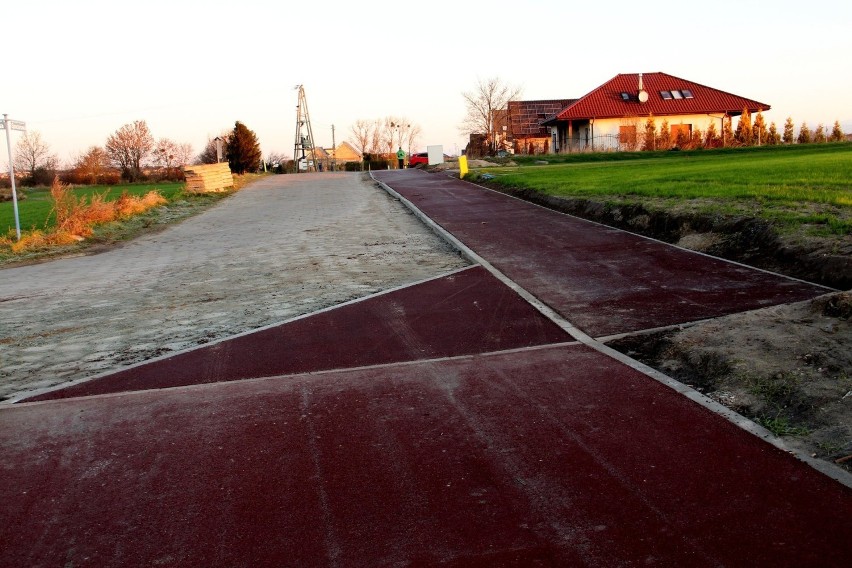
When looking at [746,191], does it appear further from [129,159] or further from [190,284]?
[129,159]

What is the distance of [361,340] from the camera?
25.8 ft

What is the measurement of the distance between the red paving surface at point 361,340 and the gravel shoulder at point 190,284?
57 centimetres

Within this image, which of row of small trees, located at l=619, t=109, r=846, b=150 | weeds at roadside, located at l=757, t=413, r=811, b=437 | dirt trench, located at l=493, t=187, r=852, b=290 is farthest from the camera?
row of small trees, located at l=619, t=109, r=846, b=150

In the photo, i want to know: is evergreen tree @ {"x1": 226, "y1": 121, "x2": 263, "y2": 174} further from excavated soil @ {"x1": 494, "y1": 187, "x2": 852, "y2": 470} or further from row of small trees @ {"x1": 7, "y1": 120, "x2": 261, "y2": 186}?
excavated soil @ {"x1": 494, "y1": 187, "x2": 852, "y2": 470}

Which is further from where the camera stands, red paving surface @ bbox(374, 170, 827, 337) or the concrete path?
red paving surface @ bbox(374, 170, 827, 337)

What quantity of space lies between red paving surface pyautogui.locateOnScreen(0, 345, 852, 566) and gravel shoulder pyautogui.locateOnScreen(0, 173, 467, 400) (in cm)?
214

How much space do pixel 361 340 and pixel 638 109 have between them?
49.6m

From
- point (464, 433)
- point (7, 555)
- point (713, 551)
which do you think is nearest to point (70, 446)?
point (7, 555)

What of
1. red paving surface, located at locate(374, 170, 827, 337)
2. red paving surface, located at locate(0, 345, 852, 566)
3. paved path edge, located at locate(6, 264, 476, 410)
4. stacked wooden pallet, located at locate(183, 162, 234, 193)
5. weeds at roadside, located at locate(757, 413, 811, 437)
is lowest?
red paving surface, located at locate(0, 345, 852, 566)

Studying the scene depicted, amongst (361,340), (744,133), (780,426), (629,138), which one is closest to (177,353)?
(361,340)

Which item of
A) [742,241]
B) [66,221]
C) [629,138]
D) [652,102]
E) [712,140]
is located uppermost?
[652,102]

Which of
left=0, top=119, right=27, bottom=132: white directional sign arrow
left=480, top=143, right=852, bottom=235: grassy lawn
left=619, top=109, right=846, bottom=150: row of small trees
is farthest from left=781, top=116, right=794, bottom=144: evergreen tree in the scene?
left=0, top=119, right=27, bottom=132: white directional sign arrow

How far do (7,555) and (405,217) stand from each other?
1707 cm

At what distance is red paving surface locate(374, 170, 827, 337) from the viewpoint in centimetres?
816
